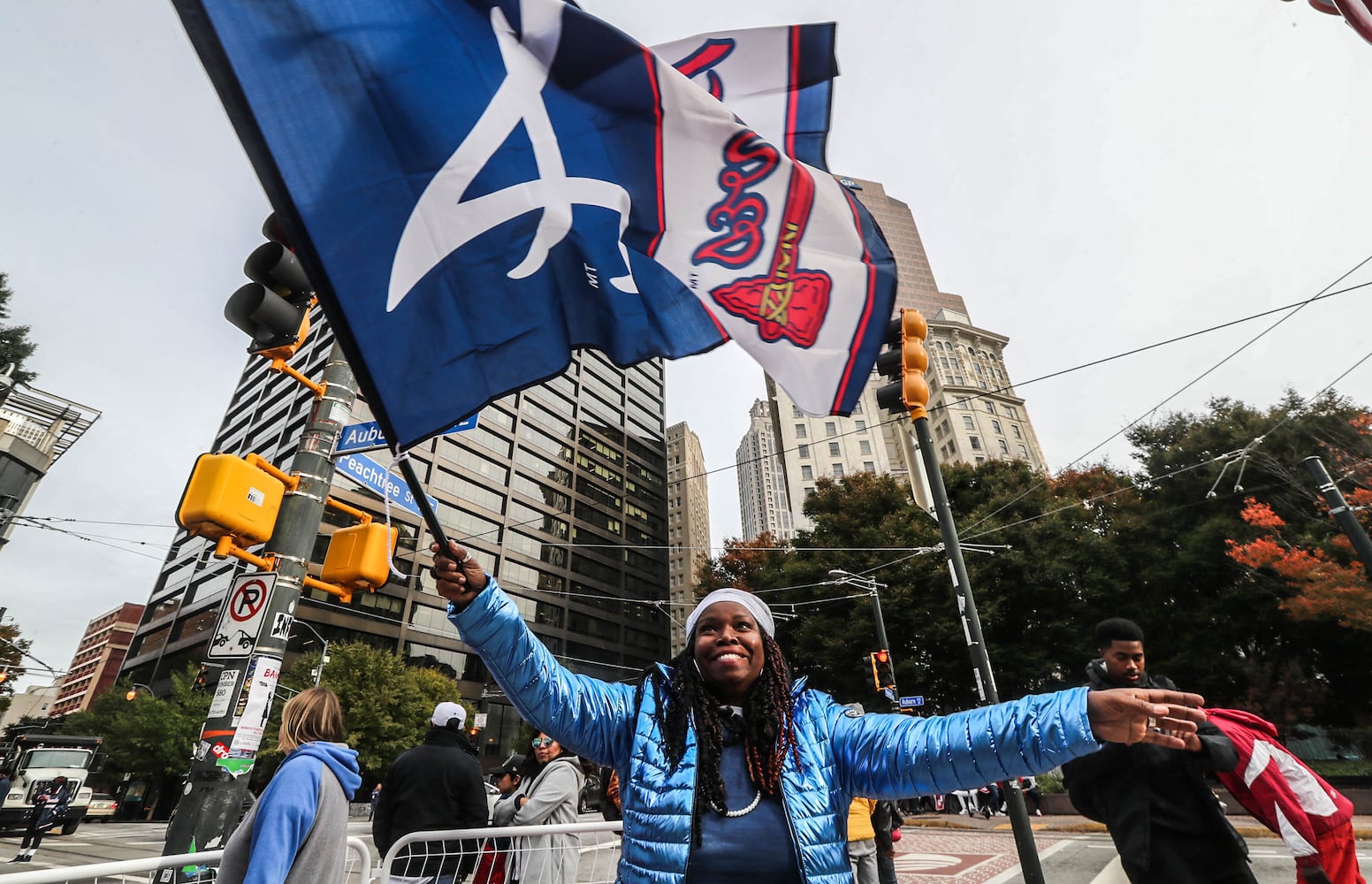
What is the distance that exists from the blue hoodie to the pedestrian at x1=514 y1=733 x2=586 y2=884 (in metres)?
1.65

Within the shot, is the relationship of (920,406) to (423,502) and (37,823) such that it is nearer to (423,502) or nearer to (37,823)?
(423,502)

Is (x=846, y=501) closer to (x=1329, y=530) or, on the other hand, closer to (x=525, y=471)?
(x=1329, y=530)

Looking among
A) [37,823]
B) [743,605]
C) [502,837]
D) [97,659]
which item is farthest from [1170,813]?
[97,659]

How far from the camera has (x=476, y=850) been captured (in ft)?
14.9

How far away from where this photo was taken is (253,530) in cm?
443

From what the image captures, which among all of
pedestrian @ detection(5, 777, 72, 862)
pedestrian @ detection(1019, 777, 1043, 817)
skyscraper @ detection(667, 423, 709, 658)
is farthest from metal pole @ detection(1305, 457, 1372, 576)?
skyscraper @ detection(667, 423, 709, 658)

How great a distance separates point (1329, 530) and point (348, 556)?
1064 inches

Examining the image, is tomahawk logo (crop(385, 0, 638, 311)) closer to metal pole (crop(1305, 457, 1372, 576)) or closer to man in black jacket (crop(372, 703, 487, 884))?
man in black jacket (crop(372, 703, 487, 884))

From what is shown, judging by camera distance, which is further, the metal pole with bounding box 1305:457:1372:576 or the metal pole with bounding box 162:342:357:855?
the metal pole with bounding box 1305:457:1372:576

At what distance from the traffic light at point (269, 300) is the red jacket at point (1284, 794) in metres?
4.94

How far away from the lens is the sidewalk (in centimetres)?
1232

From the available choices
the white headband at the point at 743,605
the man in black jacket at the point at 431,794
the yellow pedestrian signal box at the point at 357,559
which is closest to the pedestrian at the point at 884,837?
the man in black jacket at the point at 431,794

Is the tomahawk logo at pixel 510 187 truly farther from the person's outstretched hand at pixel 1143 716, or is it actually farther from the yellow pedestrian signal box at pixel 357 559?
the yellow pedestrian signal box at pixel 357 559

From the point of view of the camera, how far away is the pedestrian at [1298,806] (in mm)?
2621
